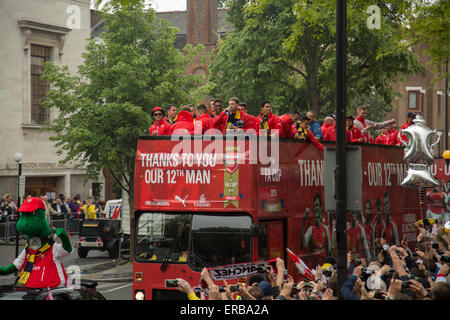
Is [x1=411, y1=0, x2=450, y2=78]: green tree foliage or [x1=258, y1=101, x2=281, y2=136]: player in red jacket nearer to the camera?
[x1=258, y1=101, x2=281, y2=136]: player in red jacket

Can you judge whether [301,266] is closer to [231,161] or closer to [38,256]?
[231,161]

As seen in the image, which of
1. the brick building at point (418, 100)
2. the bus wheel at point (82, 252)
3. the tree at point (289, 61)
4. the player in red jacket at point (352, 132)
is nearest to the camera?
the player in red jacket at point (352, 132)

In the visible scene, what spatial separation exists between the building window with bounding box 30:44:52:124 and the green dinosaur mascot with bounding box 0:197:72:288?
3046 centimetres

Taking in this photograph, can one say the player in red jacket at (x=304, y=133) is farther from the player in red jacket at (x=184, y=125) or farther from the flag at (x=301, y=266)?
the flag at (x=301, y=266)

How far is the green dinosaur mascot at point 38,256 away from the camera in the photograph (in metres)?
8.19

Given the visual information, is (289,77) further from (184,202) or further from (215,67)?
(184,202)

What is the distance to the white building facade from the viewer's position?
35969 mm

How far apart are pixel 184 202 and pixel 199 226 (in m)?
0.47

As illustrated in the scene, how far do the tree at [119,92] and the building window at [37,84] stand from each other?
1411cm

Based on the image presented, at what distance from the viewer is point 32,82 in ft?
123

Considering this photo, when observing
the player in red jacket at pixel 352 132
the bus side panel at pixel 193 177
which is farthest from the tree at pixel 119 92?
the bus side panel at pixel 193 177

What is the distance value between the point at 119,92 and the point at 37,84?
16.5 metres

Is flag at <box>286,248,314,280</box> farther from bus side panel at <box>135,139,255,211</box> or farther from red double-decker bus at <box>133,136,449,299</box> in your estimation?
bus side panel at <box>135,139,255,211</box>

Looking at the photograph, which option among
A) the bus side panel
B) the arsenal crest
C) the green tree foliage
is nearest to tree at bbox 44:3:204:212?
the green tree foliage
